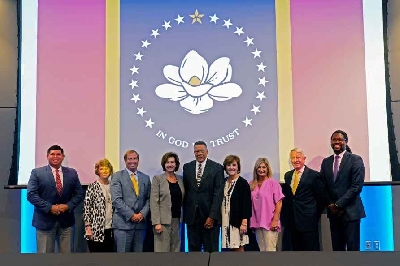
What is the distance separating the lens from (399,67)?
19.0 ft

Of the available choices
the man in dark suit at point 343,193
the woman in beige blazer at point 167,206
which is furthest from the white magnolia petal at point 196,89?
the man in dark suit at point 343,193

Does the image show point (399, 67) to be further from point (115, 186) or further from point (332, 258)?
point (332, 258)

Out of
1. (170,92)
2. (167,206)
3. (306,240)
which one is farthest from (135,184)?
(306,240)

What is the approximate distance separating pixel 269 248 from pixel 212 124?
146cm

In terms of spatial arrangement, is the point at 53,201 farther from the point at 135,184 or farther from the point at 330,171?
the point at 330,171

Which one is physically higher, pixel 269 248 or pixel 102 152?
pixel 102 152

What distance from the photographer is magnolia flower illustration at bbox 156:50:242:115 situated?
5.91 metres

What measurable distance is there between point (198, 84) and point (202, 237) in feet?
5.54

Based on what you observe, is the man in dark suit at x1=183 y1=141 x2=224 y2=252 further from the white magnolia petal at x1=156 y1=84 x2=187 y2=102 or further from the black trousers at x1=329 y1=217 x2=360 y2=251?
the black trousers at x1=329 y1=217 x2=360 y2=251

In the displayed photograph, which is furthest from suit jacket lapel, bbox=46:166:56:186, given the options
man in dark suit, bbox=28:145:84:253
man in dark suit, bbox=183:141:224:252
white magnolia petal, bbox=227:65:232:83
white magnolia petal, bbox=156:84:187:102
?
white magnolia petal, bbox=227:65:232:83

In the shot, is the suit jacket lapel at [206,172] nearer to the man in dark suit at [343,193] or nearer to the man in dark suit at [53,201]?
the man in dark suit at [343,193]

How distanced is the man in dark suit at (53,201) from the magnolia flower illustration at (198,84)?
52.4 inches

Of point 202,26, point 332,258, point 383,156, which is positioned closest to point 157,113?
point 202,26

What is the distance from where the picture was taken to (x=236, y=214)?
201 inches
